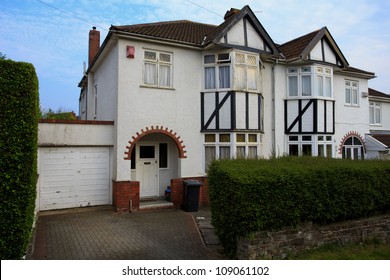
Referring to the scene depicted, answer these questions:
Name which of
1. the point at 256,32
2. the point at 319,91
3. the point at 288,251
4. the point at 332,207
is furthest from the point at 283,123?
the point at 288,251

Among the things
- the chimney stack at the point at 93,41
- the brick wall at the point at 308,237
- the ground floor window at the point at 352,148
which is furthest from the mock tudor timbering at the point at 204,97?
the brick wall at the point at 308,237

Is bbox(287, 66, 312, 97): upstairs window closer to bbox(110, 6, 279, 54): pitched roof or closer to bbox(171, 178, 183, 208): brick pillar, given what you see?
bbox(110, 6, 279, 54): pitched roof

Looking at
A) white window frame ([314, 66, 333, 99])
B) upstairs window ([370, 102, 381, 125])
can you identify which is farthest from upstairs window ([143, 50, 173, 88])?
upstairs window ([370, 102, 381, 125])

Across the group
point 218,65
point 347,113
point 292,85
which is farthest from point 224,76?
point 347,113

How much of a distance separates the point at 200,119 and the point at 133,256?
6574 mm

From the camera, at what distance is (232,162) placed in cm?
661

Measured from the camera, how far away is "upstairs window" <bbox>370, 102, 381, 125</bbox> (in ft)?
62.1

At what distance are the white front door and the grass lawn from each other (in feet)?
22.4

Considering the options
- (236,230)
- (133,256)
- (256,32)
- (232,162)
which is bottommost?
(133,256)

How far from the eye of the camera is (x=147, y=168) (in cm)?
1175

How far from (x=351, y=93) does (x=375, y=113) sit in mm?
4697

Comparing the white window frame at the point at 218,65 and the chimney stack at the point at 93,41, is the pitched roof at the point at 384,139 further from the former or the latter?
the chimney stack at the point at 93,41
